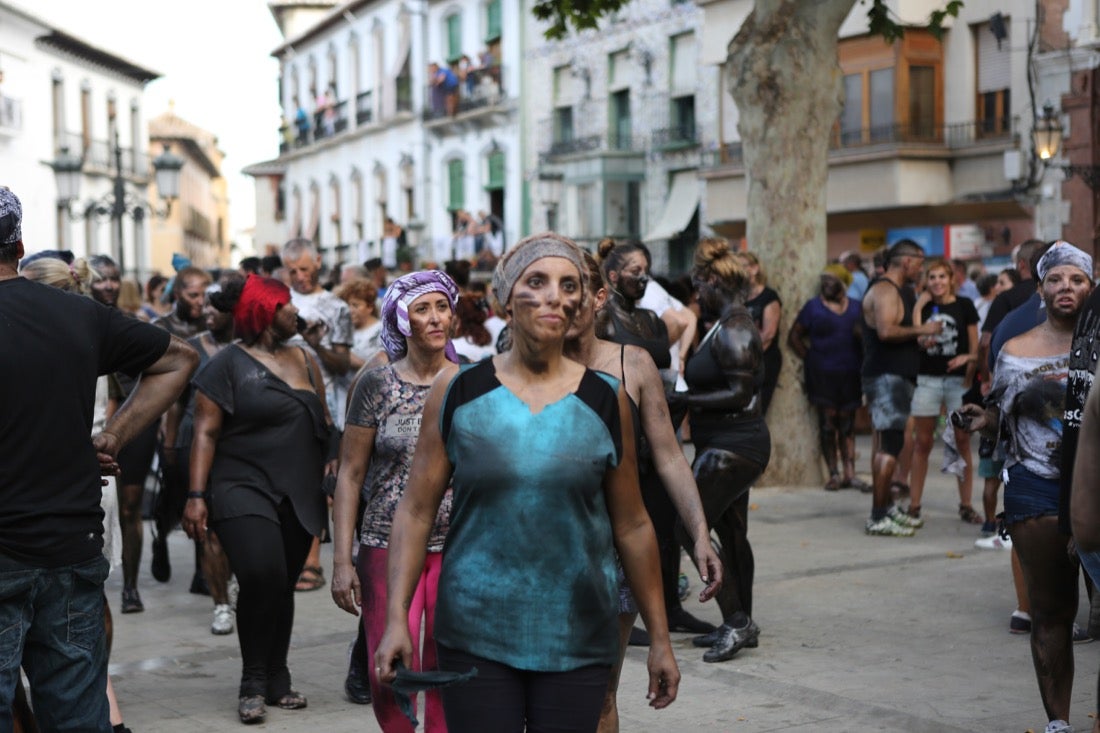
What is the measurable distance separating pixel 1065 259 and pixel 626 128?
104 ft

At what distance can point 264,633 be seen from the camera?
7.09 meters

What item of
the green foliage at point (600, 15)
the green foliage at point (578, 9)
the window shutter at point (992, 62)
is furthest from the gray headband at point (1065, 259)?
the window shutter at point (992, 62)

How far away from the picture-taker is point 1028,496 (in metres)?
6.18

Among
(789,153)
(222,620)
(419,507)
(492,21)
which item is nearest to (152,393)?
(419,507)

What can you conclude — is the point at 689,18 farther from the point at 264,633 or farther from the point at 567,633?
the point at 567,633

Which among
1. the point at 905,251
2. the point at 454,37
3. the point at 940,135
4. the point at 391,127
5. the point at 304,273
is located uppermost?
the point at 454,37

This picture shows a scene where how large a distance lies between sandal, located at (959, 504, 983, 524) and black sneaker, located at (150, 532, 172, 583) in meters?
5.27

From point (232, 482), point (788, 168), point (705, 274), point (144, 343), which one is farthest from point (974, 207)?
point (144, 343)

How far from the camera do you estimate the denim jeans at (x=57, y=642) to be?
14.6ft

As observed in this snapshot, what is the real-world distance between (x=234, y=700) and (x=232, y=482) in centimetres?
101

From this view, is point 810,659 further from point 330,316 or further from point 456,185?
point 456,185

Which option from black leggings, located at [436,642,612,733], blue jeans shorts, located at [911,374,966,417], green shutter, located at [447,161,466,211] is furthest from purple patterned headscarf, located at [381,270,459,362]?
green shutter, located at [447,161,466,211]

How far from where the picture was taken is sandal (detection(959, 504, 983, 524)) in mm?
11742

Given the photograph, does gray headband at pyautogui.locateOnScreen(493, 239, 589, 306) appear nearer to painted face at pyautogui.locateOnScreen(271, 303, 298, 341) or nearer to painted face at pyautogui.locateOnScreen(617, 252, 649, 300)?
painted face at pyautogui.locateOnScreen(271, 303, 298, 341)
